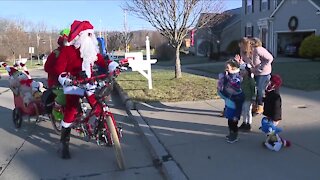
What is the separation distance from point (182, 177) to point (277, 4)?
98.1ft

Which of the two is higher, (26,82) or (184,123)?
(26,82)

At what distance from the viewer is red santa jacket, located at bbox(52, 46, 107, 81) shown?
5.49 m

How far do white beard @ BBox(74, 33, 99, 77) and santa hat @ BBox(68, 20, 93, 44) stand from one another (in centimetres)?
6

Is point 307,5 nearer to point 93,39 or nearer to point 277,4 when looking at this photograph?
point 277,4

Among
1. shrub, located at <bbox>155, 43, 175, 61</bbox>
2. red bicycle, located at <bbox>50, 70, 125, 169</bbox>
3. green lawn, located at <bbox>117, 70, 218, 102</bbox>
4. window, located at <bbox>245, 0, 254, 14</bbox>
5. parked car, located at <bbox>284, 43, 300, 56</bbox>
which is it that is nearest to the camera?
red bicycle, located at <bbox>50, 70, 125, 169</bbox>

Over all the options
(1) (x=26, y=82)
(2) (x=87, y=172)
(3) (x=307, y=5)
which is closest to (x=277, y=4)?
(3) (x=307, y=5)

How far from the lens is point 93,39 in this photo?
18.7 feet

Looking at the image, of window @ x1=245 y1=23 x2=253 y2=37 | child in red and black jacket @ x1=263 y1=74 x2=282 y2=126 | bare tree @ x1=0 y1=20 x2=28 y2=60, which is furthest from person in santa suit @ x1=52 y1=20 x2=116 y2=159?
bare tree @ x1=0 y1=20 x2=28 y2=60

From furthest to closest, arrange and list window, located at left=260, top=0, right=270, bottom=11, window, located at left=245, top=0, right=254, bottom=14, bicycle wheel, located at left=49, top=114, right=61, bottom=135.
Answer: window, located at left=245, top=0, right=254, bottom=14, window, located at left=260, top=0, right=270, bottom=11, bicycle wheel, located at left=49, top=114, right=61, bottom=135

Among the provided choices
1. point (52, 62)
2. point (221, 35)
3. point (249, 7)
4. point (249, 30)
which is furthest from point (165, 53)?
point (52, 62)

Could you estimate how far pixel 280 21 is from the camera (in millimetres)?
30281

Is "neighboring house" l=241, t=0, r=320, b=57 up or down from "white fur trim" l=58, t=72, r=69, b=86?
up

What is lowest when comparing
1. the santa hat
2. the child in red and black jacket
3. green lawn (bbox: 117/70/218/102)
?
green lawn (bbox: 117/70/218/102)

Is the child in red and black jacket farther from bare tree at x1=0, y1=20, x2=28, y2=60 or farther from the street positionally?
bare tree at x1=0, y1=20, x2=28, y2=60
